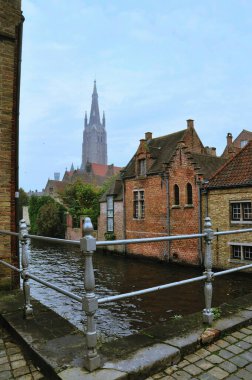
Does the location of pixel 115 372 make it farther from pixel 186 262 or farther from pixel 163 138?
pixel 163 138

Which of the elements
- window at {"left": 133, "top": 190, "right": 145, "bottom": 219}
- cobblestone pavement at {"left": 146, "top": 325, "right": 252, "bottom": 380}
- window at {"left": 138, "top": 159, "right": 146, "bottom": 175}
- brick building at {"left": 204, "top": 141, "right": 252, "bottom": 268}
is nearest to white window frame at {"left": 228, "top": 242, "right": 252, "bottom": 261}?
brick building at {"left": 204, "top": 141, "right": 252, "bottom": 268}

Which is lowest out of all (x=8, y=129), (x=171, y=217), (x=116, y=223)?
(x=116, y=223)

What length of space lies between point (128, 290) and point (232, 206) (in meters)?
7.81

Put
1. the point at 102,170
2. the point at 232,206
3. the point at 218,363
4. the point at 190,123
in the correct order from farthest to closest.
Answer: the point at 102,170 < the point at 190,123 < the point at 232,206 < the point at 218,363

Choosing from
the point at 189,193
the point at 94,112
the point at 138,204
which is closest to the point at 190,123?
the point at 189,193

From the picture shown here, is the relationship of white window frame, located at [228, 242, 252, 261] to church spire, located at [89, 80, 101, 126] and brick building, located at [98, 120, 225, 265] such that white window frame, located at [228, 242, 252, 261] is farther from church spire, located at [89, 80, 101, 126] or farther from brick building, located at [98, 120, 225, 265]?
church spire, located at [89, 80, 101, 126]

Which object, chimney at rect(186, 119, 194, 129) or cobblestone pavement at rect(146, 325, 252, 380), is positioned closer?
cobblestone pavement at rect(146, 325, 252, 380)

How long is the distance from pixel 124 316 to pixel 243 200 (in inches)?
383

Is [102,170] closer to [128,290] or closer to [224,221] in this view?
[224,221]

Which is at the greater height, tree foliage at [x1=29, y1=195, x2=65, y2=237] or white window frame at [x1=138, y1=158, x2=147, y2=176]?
white window frame at [x1=138, y1=158, x2=147, y2=176]

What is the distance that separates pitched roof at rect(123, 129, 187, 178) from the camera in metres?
22.9

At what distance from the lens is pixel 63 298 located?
11828 mm

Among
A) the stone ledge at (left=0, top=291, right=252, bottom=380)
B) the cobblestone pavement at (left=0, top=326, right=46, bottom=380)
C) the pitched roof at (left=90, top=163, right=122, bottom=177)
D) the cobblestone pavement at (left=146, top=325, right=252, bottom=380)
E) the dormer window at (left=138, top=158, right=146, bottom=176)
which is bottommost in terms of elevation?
the cobblestone pavement at (left=0, top=326, right=46, bottom=380)

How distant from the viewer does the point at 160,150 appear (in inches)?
972
